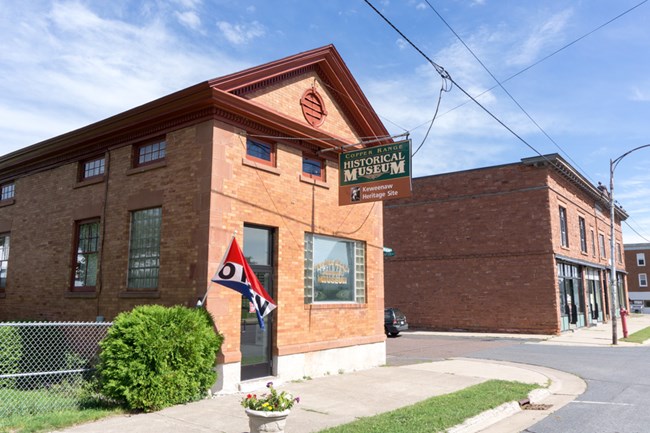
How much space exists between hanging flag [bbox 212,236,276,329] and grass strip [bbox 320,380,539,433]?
276cm

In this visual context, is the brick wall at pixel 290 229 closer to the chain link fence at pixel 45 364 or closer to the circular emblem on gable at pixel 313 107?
the circular emblem on gable at pixel 313 107

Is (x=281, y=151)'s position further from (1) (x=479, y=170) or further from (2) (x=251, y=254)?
(1) (x=479, y=170)

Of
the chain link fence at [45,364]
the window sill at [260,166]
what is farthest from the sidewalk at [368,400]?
the window sill at [260,166]

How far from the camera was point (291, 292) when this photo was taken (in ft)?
38.4

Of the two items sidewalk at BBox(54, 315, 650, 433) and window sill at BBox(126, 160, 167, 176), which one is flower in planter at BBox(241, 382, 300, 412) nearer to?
sidewalk at BBox(54, 315, 650, 433)

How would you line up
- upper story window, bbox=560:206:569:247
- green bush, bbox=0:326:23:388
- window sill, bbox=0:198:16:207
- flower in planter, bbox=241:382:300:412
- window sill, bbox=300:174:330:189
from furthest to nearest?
1. upper story window, bbox=560:206:569:247
2. window sill, bbox=0:198:16:207
3. window sill, bbox=300:174:330:189
4. green bush, bbox=0:326:23:388
5. flower in planter, bbox=241:382:300:412

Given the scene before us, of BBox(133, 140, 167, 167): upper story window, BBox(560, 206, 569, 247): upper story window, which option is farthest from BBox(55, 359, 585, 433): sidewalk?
BBox(560, 206, 569, 247): upper story window

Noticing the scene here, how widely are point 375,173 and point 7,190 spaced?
39.1 ft

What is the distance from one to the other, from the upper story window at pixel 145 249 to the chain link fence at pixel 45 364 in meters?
1.30

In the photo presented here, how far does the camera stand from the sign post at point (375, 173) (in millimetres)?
11617

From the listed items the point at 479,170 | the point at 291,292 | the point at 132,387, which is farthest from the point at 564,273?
the point at 132,387

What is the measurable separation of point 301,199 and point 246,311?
3071mm

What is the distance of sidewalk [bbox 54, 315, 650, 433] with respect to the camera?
297 inches

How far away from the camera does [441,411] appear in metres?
8.30
